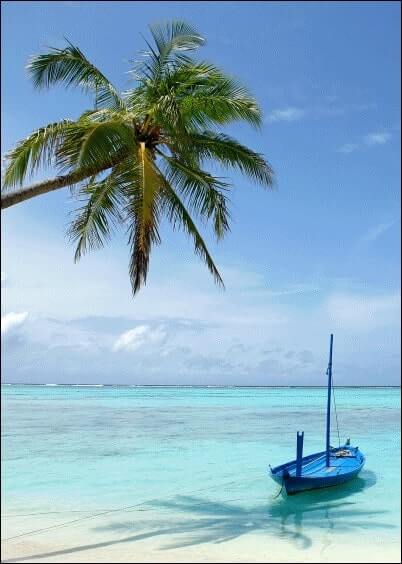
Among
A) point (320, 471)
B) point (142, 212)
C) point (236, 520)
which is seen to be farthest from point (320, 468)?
point (142, 212)

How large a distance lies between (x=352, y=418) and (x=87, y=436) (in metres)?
19.8

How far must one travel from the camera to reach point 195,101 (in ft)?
26.7

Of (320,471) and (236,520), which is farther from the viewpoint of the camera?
(320,471)

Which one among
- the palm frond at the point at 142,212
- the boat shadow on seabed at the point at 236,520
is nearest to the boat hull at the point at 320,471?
the boat shadow on seabed at the point at 236,520

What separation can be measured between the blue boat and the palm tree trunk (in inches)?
257

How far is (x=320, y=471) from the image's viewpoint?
13.2 metres

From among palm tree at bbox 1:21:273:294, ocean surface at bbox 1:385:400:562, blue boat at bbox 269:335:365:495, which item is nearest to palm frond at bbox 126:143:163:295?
palm tree at bbox 1:21:273:294

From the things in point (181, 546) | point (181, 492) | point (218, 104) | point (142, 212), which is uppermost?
point (218, 104)

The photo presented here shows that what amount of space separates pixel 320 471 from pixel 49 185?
9.36 metres

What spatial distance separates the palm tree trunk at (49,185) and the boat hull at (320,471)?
23.0ft

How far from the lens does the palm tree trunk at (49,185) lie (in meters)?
6.66

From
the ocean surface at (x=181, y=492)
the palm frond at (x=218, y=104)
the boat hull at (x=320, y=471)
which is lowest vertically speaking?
the ocean surface at (x=181, y=492)

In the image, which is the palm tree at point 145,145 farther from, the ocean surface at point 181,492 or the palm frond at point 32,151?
the ocean surface at point 181,492

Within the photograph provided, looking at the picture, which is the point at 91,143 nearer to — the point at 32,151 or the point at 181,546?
the point at 32,151
